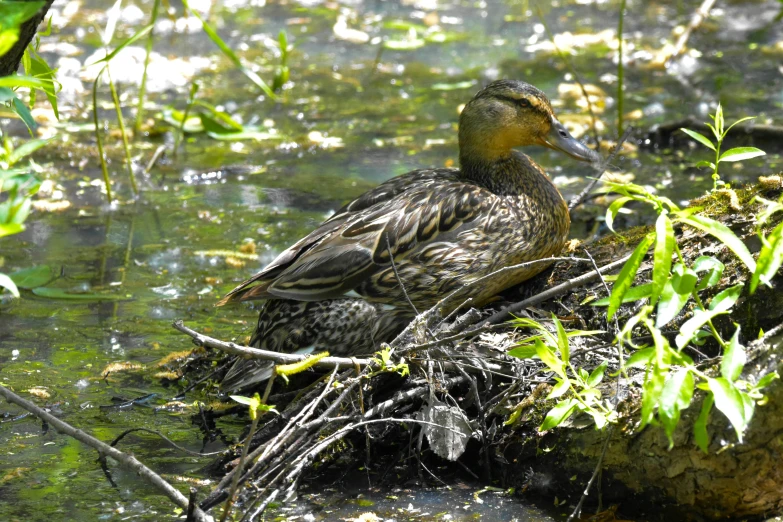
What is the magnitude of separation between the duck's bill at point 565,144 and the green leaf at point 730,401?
2931mm

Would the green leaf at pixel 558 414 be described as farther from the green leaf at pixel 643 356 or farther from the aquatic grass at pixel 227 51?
the aquatic grass at pixel 227 51

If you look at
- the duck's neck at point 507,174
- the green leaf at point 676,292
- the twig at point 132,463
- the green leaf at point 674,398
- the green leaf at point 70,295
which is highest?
the green leaf at point 676,292

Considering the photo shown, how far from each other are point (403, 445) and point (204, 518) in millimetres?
1023

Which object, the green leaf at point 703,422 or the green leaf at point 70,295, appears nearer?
the green leaf at point 703,422

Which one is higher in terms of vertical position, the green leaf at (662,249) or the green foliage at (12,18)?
the green foliage at (12,18)

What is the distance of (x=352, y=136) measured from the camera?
8547mm

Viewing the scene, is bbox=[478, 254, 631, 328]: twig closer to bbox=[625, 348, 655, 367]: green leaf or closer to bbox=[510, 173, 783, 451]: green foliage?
bbox=[510, 173, 783, 451]: green foliage

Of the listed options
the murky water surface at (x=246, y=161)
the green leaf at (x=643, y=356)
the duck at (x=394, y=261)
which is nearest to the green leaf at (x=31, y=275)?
the murky water surface at (x=246, y=161)

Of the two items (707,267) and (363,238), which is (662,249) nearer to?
(707,267)

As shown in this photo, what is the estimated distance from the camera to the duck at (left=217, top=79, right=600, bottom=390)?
4605 millimetres

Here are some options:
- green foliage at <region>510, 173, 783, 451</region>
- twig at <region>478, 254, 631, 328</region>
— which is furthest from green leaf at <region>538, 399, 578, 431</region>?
twig at <region>478, 254, 631, 328</region>

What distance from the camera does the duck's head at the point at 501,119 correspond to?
215 inches

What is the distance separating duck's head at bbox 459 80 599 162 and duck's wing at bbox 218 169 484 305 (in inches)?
16.4

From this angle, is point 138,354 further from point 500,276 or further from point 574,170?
point 574,170
